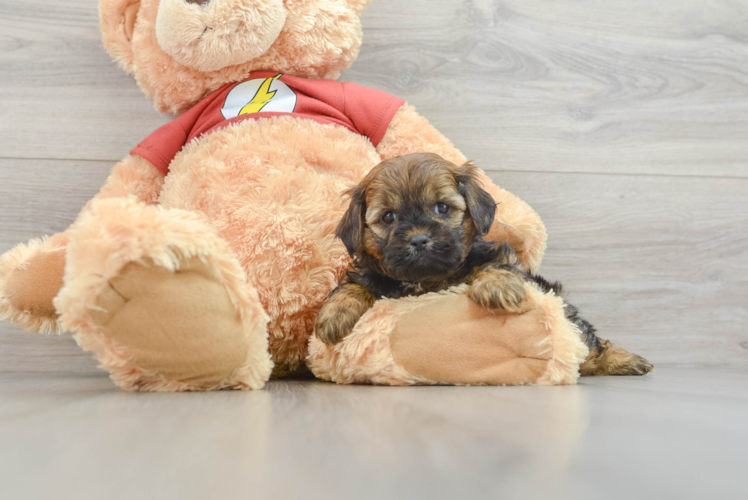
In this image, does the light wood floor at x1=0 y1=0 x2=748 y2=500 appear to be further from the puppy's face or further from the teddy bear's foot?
the puppy's face

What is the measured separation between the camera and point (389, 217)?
130 cm

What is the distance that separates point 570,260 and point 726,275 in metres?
0.64

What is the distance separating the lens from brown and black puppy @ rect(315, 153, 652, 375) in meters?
1.19

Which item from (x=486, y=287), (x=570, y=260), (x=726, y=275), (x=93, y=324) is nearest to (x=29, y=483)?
(x=93, y=324)

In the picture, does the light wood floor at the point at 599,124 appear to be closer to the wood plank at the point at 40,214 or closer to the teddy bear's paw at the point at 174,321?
the wood plank at the point at 40,214

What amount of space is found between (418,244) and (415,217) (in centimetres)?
10

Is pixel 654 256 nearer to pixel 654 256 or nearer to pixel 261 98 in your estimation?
pixel 654 256

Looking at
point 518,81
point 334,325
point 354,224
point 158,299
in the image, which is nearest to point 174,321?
point 158,299

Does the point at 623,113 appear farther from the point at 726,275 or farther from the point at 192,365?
the point at 192,365

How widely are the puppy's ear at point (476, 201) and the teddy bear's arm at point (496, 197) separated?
6.6 inches

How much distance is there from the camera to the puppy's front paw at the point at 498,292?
1.13 meters

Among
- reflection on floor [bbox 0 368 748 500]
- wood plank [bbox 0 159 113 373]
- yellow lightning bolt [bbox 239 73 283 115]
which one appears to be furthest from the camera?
wood plank [bbox 0 159 113 373]

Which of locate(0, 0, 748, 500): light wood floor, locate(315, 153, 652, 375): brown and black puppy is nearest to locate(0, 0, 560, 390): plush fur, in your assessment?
locate(315, 153, 652, 375): brown and black puppy

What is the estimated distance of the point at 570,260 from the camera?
2004 mm
